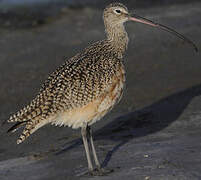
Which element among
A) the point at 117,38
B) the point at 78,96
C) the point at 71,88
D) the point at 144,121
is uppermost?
the point at 117,38

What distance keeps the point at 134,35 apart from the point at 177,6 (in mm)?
3150

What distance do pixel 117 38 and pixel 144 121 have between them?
5.46ft

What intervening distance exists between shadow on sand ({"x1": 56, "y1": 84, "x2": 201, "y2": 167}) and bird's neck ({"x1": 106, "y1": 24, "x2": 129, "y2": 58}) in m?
1.22

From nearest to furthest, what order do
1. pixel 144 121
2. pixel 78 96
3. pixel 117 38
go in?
1. pixel 78 96
2. pixel 117 38
3. pixel 144 121

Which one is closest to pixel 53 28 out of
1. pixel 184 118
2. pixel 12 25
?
pixel 12 25

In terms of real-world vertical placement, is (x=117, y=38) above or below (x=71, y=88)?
above

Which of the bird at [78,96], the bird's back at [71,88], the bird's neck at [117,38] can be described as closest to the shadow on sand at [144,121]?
the bird at [78,96]

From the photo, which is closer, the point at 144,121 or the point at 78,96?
the point at 78,96

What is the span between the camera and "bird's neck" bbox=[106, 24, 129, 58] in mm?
8461

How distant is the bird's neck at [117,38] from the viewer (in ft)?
27.8

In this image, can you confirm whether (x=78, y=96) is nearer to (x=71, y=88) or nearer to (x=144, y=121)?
(x=71, y=88)

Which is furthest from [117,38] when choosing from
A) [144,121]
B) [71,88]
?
[144,121]

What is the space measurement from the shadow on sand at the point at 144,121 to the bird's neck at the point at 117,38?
1223 mm

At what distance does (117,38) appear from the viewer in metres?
8.62
